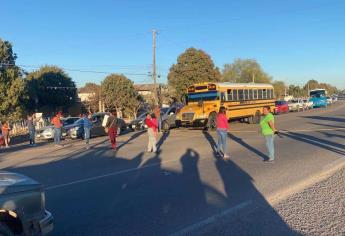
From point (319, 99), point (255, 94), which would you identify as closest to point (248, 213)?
point (255, 94)

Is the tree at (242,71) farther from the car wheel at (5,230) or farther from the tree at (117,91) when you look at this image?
the car wheel at (5,230)

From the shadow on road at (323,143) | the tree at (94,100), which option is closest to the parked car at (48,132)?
the shadow on road at (323,143)

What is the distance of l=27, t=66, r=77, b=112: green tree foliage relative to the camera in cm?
5596

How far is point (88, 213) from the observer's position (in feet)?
24.6

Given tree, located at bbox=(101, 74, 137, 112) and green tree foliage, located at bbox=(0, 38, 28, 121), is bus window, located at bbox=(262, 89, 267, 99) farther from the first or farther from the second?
tree, located at bbox=(101, 74, 137, 112)

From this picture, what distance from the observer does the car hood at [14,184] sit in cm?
482

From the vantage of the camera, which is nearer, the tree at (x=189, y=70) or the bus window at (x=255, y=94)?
the bus window at (x=255, y=94)

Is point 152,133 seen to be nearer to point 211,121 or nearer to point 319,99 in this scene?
point 211,121

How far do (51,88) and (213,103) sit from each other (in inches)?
1357

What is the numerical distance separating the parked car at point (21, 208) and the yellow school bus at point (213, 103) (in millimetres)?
22322

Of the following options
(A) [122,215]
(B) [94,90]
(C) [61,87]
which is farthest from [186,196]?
(B) [94,90]

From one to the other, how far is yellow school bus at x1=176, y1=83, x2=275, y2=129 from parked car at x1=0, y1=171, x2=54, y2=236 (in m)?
22.3

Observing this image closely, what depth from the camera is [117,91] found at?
58438 millimetres

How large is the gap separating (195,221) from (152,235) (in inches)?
34.8
